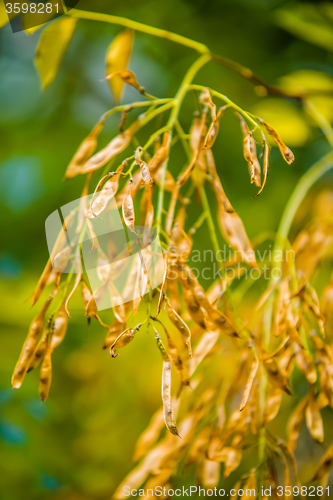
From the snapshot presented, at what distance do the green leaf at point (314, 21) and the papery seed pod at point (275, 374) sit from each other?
2.37 ft

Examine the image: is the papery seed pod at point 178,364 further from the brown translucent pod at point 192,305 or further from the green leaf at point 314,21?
the green leaf at point 314,21

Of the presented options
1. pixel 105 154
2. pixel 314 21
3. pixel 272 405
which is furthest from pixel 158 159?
pixel 314 21

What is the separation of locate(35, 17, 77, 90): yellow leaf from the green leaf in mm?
555

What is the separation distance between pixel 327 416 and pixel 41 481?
2.05 ft

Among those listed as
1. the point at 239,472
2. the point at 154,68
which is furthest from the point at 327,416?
the point at 154,68

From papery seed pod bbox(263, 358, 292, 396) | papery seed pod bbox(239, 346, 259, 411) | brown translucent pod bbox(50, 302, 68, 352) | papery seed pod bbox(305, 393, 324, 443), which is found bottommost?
papery seed pod bbox(305, 393, 324, 443)

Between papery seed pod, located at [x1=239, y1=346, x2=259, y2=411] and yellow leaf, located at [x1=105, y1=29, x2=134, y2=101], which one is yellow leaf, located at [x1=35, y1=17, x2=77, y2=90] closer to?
yellow leaf, located at [x1=105, y1=29, x2=134, y2=101]

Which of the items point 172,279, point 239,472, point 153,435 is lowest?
point 239,472

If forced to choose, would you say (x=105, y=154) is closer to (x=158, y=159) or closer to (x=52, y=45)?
(x=158, y=159)

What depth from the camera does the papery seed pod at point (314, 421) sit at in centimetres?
42

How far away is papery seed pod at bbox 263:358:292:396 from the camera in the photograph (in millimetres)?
397

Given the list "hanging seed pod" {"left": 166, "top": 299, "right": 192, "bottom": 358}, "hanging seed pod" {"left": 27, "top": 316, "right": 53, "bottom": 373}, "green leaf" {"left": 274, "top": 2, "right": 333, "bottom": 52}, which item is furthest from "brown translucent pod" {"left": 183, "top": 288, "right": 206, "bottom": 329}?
"green leaf" {"left": 274, "top": 2, "right": 333, "bottom": 52}

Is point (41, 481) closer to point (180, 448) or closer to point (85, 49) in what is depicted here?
point (180, 448)

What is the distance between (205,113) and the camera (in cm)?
40
